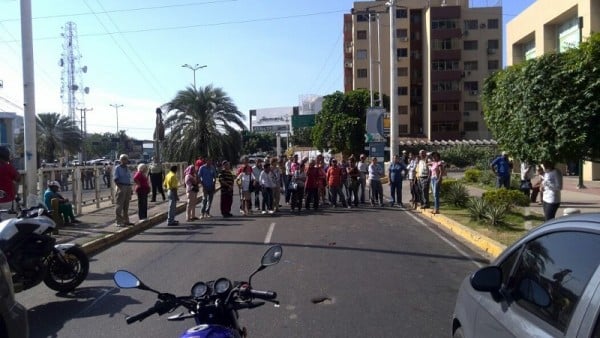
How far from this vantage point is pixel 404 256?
33.3 ft

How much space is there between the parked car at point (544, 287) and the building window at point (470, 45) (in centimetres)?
8150

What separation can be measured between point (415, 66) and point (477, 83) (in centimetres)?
918

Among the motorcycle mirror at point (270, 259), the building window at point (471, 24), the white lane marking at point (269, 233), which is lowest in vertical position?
the white lane marking at point (269, 233)

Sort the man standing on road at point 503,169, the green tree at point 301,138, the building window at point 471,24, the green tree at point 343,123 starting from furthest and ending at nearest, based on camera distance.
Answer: the green tree at point 301,138 < the building window at point 471,24 < the green tree at point 343,123 < the man standing on road at point 503,169

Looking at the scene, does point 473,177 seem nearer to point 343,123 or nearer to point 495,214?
point 495,214

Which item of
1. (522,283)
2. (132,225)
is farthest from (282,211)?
(522,283)

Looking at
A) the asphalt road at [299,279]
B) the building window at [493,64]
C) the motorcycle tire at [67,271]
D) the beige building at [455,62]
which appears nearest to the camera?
the asphalt road at [299,279]

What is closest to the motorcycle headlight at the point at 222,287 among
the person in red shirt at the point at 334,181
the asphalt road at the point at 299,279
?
the asphalt road at the point at 299,279

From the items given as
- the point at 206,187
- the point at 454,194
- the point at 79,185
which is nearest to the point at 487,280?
the point at 206,187

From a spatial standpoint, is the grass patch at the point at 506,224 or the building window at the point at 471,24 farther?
the building window at the point at 471,24

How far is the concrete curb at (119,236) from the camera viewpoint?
11.5 metres

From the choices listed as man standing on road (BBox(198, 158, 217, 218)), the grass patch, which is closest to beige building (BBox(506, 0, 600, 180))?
the grass patch

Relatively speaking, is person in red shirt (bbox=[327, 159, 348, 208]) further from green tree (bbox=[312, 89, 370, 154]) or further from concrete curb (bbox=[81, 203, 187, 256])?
green tree (bbox=[312, 89, 370, 154])

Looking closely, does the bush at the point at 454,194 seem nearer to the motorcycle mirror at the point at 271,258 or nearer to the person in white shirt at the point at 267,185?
the person in white shirt at the point at 267,185
